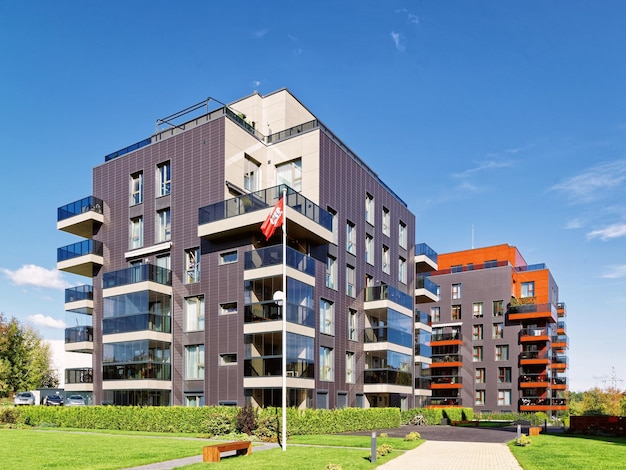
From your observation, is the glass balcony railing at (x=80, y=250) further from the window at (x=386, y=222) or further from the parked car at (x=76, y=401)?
the window at (x=386, y=222)

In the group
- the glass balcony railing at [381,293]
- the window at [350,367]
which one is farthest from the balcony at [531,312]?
the window at [350,367]

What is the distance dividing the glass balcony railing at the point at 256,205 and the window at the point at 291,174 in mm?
3679

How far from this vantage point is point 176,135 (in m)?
37.2

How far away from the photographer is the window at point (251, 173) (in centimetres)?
3666

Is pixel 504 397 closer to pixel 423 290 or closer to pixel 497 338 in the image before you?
pixel 497 338

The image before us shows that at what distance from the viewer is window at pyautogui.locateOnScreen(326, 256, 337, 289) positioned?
3712 cm

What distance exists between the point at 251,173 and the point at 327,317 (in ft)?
33.5

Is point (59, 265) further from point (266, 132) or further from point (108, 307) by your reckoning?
point (266, 132)

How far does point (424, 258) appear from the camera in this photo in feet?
170

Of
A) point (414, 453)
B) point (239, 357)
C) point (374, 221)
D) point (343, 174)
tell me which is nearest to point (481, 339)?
point (374, 221)

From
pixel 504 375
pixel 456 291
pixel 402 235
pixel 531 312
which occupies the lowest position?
pixel 504 375

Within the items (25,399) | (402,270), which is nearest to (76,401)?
(25,399)

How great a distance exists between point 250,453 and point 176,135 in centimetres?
2250

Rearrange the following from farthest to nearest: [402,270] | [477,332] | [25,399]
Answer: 1. [477,332]
2. [25,399]
3. [402,270]
